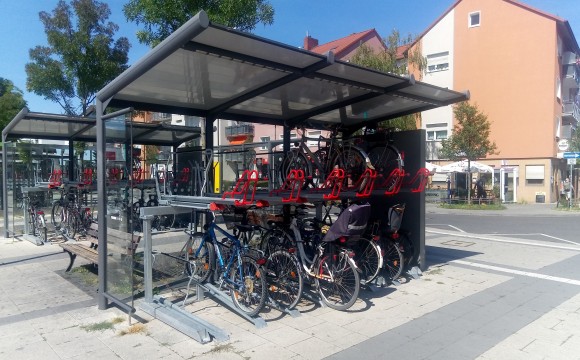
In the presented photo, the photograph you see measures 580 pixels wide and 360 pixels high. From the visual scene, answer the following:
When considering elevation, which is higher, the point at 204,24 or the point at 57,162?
the point at 204,24

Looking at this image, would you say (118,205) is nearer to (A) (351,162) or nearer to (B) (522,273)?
(A) (351,162)

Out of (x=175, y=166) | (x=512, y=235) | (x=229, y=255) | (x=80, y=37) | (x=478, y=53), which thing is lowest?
(x=512, y=235)

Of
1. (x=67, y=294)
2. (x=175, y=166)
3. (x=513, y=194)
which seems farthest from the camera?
(x=513, y=194)

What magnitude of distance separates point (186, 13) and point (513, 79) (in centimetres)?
2202

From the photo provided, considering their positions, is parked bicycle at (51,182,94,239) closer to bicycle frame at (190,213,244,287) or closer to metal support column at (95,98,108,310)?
metal support column at (95,98,108,310)

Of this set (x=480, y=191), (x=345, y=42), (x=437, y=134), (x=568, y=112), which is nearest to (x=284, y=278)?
(x=480, y=191)

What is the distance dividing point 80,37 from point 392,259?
13.8 metres

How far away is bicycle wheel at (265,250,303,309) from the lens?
531cm

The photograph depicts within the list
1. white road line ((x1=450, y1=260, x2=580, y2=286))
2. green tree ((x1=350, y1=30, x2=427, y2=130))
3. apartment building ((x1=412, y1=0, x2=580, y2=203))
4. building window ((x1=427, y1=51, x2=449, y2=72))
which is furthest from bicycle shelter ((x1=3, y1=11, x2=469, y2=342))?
building window ((x1=427, y1=51, x2=449, y2=72))

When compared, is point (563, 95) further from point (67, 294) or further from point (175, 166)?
point (67, 294)

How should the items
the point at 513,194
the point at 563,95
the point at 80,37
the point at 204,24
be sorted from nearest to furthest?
the point at 204,24
the point at 80,37
the point at 513,194
the point at 563,95

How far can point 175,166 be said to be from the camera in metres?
8.96

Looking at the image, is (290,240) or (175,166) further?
(175,166)

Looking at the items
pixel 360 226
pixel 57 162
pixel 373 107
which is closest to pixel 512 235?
pixel 373 107
